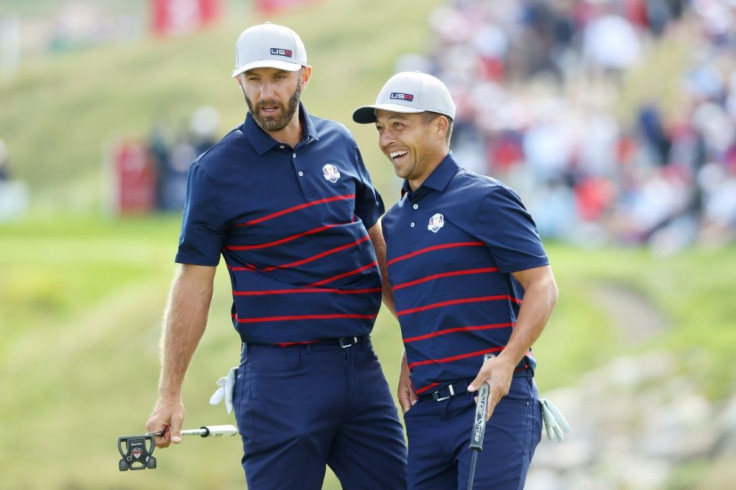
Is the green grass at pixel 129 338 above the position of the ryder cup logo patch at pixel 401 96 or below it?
below

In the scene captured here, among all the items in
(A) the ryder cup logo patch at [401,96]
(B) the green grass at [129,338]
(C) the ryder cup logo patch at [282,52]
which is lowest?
(B) the green grass at [129,338]

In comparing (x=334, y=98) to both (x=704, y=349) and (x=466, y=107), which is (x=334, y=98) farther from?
(x=704, y=349)

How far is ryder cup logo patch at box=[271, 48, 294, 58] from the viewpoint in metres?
4.61

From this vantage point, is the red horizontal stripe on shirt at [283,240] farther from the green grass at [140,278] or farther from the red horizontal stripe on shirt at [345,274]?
the green grass at [140,278]

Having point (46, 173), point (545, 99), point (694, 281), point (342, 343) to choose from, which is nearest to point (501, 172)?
point (545, 99)

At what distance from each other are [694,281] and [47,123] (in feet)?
33.6

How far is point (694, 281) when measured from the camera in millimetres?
12195

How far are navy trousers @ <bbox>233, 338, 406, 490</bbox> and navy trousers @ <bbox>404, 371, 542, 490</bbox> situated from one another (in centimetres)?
29


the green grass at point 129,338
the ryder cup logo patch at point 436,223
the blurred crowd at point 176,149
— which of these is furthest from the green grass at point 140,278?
the ryder cup logo patch at point 436,223

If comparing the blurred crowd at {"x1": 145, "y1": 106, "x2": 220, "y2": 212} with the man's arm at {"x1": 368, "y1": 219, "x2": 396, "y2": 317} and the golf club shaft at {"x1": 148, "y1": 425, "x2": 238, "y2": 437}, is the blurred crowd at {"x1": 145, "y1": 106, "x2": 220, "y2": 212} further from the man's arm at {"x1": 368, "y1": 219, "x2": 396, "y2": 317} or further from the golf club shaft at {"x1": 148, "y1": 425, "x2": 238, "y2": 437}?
the golf club shaft at {"x1": 148, "y1": 425, "x2": 238, "y2": 437}

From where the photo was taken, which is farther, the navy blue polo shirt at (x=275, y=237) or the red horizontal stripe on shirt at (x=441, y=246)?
the navy blue polo shirt at (x=275, y=237)

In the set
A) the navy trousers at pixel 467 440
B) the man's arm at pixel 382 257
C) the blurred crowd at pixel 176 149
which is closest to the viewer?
the navy trousers at pixel 467 440

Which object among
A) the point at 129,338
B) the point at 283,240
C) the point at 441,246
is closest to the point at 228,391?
the point at 283,240

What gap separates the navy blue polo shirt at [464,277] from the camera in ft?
14.4
